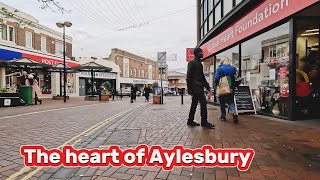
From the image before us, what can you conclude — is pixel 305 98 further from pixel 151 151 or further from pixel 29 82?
pixel 29 82

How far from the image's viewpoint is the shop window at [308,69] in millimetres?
6934

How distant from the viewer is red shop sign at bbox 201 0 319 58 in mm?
6083

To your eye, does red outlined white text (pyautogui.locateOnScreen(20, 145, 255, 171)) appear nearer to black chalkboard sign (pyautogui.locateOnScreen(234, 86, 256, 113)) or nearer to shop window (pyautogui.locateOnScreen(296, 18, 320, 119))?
shop window (pyautogui.locateOnScreen(296, 18, 320, 119))

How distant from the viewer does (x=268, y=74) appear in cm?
812

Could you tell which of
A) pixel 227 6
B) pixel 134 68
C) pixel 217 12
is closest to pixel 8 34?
pixel 217 12

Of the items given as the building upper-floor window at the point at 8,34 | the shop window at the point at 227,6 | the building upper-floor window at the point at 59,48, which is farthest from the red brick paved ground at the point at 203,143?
the building upper-floor window at the point at 59,48

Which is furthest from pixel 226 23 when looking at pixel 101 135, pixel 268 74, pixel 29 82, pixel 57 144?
pixel 29 82

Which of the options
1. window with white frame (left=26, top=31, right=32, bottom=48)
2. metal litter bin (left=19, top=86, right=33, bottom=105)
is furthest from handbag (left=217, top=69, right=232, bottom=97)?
window with white frame (left=26, top=31, right=32, bottom=48)

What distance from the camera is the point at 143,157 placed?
3.60 metres

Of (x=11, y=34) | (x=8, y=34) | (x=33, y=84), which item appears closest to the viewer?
(x=33, y=84)

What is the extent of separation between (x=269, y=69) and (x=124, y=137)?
573cm

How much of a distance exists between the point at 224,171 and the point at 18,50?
22.1 meters

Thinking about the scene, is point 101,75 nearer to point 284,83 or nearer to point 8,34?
point 8,34

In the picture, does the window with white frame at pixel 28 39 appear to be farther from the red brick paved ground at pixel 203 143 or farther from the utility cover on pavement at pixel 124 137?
the utility cover on pavement at pixel 124 137
